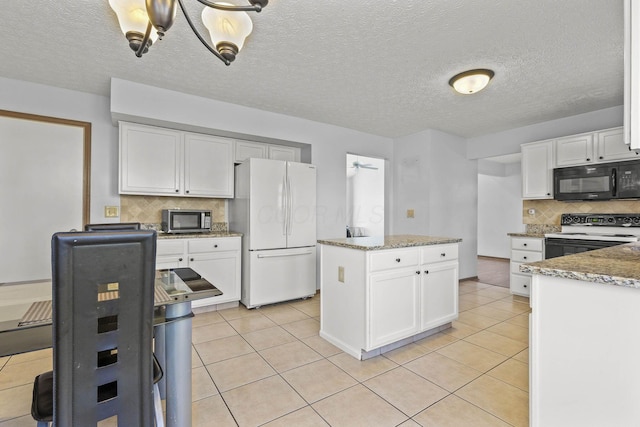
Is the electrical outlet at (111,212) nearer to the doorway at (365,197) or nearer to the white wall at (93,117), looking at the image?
the white wall at (93,117)

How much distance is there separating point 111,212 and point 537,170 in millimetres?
5526

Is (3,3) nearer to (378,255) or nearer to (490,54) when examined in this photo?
(378,255)

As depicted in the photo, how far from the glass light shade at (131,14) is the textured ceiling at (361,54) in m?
0.56

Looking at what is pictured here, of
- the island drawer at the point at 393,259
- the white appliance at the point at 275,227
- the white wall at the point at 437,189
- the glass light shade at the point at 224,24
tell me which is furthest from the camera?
the white wall at the point at 437,189

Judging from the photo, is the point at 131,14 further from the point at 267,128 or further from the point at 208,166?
the point at 267,128

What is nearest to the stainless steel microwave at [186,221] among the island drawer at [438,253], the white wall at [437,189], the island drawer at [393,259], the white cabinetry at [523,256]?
the island drawer at [393,259]

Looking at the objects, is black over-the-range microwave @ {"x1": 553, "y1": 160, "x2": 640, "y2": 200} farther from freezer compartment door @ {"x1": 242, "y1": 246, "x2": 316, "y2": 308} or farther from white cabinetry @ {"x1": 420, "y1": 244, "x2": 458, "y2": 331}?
freezer compartment door @ {"x1": 242, "y1": 246, "x2": 316, "y2": 308}

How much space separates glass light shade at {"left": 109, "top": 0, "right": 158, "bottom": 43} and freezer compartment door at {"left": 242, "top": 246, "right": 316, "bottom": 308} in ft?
8.07

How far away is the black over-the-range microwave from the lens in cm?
338

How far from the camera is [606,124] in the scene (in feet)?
12.2

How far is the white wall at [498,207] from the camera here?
7.00m

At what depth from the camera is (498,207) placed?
7.39 m

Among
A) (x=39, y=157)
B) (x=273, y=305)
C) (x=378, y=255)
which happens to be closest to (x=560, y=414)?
(x=378, y=255)

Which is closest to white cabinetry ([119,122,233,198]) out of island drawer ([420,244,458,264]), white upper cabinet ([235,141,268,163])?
white upper cabinet ([235,141,268,163])
